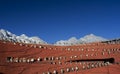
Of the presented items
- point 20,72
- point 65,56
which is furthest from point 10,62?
point 65,56

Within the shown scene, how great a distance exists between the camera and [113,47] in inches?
1389

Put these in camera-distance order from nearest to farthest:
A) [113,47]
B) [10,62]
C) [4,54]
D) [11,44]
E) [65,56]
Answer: [10,62] → [4,54] → [11,44] → [65,56] → [113,47]

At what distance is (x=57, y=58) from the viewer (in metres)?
30.1

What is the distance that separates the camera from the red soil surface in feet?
81.1

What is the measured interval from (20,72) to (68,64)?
6206 millimetres

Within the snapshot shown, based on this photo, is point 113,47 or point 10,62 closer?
point 10,62

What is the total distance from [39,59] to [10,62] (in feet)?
15.6

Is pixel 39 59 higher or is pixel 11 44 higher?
pixel 11 44

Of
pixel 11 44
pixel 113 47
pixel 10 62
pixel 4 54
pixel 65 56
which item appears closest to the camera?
pixel 10 62

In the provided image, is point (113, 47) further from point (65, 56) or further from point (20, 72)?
point (20, 72)

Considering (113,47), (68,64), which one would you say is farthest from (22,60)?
(113,47)

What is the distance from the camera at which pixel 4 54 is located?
85.7 ft

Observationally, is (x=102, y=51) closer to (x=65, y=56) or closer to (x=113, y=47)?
(x=113, y=47)

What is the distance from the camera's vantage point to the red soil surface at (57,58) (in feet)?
81.1
